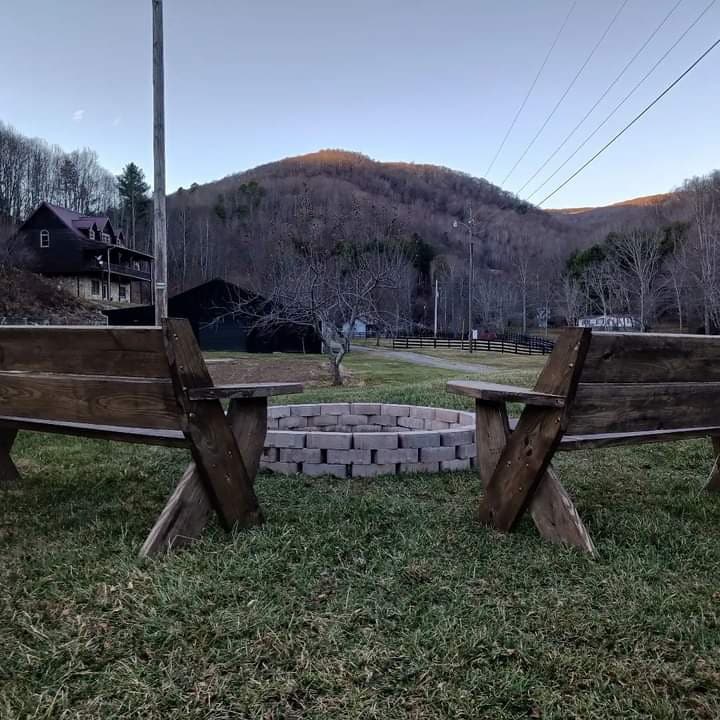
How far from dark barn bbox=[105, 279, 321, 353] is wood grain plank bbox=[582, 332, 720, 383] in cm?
2922

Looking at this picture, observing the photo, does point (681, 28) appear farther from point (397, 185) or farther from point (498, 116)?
point (397, 185)

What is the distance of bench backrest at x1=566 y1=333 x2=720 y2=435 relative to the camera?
2.20 metres

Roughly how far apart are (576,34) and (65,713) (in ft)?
59.2

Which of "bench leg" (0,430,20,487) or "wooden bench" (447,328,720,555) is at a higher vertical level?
"wooden bench" (447,328,720,555)

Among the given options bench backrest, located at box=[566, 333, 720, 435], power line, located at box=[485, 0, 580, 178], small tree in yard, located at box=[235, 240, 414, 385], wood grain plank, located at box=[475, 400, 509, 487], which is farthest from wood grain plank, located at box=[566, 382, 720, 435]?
power line, located at box=[485, 0, 580, 178]

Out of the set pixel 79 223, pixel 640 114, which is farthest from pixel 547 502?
pixel 79 223

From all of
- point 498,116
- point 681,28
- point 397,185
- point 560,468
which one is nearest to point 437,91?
point 498,116

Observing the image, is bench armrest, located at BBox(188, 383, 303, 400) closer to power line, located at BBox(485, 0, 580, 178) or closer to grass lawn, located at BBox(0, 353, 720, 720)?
grass lawn, located at BBox(0, 353, 720, 720)

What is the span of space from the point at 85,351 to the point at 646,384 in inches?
97.1

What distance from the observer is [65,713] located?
132 cm

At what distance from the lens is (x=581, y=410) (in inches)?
87.1

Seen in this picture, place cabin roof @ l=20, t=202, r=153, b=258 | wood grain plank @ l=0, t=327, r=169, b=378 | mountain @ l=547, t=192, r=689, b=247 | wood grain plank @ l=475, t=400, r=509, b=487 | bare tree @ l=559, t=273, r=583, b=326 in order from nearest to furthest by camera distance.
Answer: wood grain plank @ l=0, t=327, r=169, b=378 → wood grain plank @ l=475, t=400, r=509, b=487 → bare tree @ l=559, t=273, r=583, b=326 → cabin roof @ l=20, t=202, r=153, b=258 → mountain @ l=547, t=192, r=689, b=247

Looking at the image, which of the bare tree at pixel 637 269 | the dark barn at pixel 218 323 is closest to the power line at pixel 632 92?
the dark barn at pixel 218 323

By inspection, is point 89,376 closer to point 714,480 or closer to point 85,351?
point 85,351
